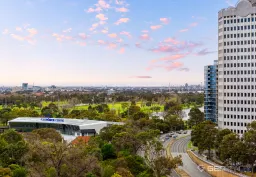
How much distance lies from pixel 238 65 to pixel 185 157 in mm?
32086

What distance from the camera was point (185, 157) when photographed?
69500 millimetres

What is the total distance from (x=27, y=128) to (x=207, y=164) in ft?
211

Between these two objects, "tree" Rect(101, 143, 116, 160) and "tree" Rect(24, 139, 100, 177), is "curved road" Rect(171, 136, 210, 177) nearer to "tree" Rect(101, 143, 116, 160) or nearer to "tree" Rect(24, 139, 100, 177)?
"tree" Rect(101, 143, 116, 160)

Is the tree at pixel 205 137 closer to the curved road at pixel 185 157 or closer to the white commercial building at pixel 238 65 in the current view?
the curved road at pixel 185 157

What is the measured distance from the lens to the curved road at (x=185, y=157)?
186ft

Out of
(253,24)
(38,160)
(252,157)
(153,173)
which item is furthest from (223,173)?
(253,24)

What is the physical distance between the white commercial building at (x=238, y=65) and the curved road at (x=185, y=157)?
12.7 metres

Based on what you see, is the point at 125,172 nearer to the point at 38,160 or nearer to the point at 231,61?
the point at 38,160

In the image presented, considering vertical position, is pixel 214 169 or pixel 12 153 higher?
pixel 12 153

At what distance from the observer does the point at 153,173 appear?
1886 inches

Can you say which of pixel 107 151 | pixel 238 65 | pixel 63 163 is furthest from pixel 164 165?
pixel 238 65

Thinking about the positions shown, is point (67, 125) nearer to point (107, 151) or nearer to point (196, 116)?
point (107, 151)

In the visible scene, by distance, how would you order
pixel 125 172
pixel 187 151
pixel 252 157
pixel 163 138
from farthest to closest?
pixel 163 138 → pixel 187 151 → pixel 252 157 → pixel 125 172

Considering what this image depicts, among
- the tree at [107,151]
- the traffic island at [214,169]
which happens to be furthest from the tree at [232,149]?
the tree at [107,151]
